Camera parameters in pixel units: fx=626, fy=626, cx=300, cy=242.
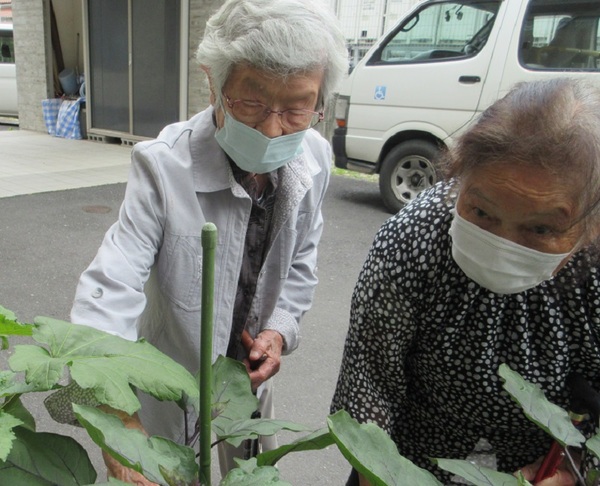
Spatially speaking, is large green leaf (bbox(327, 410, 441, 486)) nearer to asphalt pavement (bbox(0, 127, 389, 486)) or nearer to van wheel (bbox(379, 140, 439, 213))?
asphalt pavement (bbox(0, 127, 389, 486))

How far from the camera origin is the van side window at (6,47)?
507 inches

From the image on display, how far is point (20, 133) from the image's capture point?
11.0 meters

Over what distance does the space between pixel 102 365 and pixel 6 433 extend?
109 millimetres

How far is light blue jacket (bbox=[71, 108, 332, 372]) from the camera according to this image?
1.14m

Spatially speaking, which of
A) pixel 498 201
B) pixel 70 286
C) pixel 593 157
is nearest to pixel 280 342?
pixel 498 201

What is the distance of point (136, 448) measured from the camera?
60cm

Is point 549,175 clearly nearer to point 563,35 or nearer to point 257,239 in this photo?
point 257,239

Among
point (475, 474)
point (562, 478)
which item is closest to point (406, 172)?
point (562, 478)

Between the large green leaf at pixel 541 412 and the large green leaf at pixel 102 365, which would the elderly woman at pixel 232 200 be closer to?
the large green leaf at pixel 102 365

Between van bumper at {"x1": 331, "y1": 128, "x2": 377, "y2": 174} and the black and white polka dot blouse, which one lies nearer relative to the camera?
the black and white polka dot blouse

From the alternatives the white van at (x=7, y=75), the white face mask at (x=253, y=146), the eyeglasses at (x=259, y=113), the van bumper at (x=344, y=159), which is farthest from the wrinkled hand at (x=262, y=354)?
the white van at (x=7, y=75)

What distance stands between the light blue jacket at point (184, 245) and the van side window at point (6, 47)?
13.4 m

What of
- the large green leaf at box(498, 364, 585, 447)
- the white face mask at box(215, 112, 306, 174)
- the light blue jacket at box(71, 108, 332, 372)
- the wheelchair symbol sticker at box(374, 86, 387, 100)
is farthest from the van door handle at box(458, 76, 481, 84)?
the large green leaf at box(498, 364, 585, 447)

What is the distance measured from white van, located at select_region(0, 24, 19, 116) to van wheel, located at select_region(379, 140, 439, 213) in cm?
959
